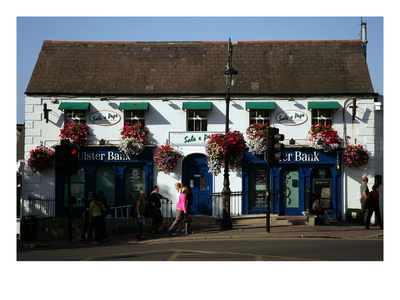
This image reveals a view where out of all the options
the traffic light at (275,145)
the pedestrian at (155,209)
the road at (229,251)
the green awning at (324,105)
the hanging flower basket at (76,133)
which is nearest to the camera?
the road at (229,251)

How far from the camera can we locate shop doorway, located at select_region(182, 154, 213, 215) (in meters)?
22.6

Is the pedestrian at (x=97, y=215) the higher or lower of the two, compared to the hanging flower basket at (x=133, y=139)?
lower

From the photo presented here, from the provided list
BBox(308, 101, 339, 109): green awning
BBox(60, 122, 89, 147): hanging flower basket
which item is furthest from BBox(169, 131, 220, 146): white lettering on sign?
BBox(308, 101, 339, 109): green awning

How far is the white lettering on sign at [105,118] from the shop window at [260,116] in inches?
217

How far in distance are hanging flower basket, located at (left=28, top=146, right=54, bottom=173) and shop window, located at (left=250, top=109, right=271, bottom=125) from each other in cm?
836

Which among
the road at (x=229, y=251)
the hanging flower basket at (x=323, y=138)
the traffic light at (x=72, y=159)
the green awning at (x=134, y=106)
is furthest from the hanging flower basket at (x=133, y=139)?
the hanging flower basket at (x=323, y=138)

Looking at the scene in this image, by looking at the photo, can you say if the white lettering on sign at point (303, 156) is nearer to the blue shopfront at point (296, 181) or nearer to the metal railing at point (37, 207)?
the blue shopfront at point (296, 181)

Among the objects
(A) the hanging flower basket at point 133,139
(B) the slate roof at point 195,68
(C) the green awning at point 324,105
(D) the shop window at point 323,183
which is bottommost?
(D) the shop window at point 323,183

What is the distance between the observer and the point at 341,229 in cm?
1906

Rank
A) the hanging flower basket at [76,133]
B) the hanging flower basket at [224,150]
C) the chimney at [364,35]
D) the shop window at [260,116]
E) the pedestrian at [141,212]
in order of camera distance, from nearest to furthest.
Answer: the pedestrian at [141,212]
the hanging flower basket at [224,150]
the hanging flower basket at [76,133]
the shop window at [260,116]
the chimney at [364,35]

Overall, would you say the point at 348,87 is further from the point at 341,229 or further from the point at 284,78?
the point at 341,229

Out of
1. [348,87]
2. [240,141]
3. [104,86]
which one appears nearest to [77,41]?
[104,86]

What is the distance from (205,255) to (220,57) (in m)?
12.6

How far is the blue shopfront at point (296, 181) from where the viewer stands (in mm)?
22203
